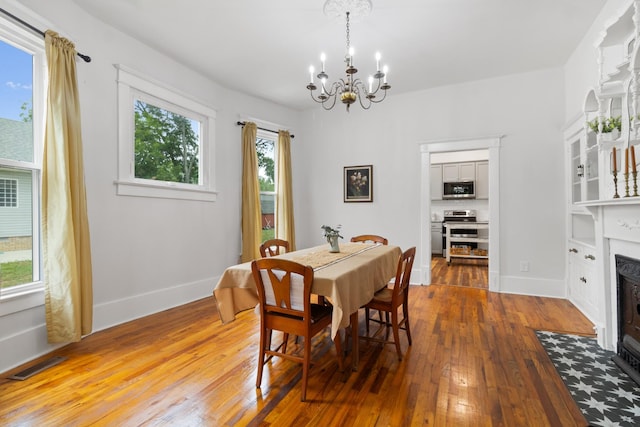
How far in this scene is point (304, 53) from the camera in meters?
3.69

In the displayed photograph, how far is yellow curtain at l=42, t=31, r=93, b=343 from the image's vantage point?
8.16 ft

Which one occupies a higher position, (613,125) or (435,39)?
(435,39)

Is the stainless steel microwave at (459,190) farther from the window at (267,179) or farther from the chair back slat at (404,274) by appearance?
the chair back slat at (404,274)

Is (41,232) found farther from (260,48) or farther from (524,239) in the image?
(524,239)

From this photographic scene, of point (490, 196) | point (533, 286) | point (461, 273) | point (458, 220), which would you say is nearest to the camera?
point (533, 286)

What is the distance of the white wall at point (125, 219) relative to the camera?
A: 101 inches

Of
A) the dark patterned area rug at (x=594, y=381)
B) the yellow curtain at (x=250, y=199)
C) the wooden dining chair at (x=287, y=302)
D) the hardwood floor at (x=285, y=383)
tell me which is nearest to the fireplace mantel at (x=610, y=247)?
the dark patterned area rug at (x=594, y=381)

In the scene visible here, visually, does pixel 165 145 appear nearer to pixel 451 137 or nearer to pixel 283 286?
pixel 283 286

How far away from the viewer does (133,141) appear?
3393mm

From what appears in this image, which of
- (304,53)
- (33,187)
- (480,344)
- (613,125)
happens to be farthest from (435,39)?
(33,187)

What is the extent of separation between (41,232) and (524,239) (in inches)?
213

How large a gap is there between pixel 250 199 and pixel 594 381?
13.4 ft

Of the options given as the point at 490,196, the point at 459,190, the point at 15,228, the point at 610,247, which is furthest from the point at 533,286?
the point at 15,228

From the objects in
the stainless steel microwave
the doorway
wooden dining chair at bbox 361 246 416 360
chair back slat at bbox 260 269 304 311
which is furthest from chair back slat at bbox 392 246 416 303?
the stainless steel microwave
